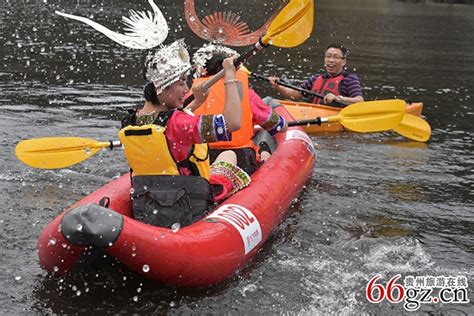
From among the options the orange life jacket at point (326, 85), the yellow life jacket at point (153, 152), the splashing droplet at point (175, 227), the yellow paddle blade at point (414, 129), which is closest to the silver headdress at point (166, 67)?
the yellow life jacket at point (153, 152)

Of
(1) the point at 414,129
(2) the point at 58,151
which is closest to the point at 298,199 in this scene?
(2) the point at 58,151

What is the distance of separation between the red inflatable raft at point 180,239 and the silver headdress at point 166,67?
0.85 m

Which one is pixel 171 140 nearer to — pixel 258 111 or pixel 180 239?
pixel 180 239

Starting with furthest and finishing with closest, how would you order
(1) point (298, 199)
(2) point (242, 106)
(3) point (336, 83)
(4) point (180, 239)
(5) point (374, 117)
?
1. (3) point (336, 83)
2. (5) point (374, 117)
3. (1) point (298, 199)
4. (2) point (242, 106)
5. (4) point (180, 239)

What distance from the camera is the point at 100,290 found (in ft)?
13.8

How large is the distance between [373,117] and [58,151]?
2939 millimetres

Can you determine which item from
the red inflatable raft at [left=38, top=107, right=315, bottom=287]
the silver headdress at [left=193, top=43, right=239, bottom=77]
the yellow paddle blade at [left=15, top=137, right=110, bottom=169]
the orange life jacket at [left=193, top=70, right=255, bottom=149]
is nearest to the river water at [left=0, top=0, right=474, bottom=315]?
the red inflatable raft at [left=38, top=107, right=315, bottom=287]

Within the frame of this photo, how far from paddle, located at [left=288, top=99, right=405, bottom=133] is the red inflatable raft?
5.36ft

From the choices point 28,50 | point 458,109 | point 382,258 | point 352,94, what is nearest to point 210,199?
point 382,258

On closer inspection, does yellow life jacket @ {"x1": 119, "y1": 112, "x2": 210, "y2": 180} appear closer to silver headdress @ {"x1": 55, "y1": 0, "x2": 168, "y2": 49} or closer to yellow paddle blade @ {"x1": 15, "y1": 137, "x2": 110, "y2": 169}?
silver headdress @ {"x1": 55, "y1": 0, "x2": 168, "y2": 49}

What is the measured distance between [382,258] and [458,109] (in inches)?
272

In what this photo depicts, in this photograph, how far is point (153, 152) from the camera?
4.13 m

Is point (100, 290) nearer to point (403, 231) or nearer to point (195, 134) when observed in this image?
point (195, 134)

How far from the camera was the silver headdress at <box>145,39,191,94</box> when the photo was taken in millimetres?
4133
